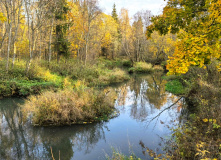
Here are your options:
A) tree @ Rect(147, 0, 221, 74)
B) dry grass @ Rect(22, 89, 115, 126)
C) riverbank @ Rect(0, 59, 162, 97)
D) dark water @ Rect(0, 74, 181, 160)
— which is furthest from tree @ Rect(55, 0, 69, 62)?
tree @ Rect(147, 0, 221, 74)

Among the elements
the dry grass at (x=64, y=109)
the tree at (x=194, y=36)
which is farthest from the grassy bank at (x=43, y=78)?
the tree at (x=194, y=36)

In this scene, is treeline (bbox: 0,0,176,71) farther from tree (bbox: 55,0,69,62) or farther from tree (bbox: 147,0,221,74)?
tree (bbox: 147,0,221,74)

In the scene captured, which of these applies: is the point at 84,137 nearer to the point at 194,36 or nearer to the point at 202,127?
the point at 202,127

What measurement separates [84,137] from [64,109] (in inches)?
66.2

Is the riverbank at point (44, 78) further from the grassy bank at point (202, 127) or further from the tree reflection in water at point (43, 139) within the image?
the grassy bank at point (202, 127)

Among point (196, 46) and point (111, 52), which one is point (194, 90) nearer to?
point (196, 46)

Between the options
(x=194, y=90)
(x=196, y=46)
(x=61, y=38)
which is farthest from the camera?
(x=61, y=38)

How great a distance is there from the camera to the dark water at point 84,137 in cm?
599

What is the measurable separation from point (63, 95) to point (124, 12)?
3077 cm

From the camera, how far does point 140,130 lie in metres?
7.94

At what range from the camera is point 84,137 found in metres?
7.23

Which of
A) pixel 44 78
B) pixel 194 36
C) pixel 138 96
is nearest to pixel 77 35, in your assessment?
pixel 44 78

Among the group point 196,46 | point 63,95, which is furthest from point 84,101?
point 196,46

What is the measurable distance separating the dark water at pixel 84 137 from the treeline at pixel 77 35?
28.4 feet
